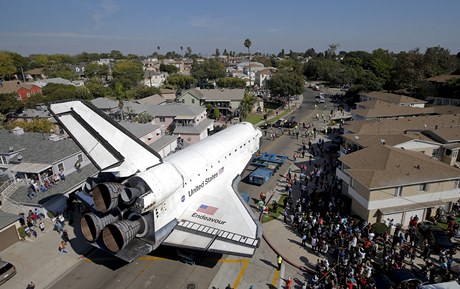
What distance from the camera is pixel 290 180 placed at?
106ft

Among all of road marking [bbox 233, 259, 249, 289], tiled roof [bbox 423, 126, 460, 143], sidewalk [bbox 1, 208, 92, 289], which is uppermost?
tiled roof [bbox 423, 126, 460, 143]

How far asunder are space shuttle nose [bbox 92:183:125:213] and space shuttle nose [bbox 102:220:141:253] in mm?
1075

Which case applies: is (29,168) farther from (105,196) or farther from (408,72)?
(408,72)

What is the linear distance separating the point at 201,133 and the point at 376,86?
6153cm

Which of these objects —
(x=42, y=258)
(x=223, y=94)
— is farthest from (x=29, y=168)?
(x=223, y=94)

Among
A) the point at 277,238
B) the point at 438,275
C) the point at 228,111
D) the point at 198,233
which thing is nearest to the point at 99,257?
the point at 198,233

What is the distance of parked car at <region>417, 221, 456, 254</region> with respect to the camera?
67.7 ft

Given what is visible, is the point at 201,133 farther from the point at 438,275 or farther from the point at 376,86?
the point at 376,86

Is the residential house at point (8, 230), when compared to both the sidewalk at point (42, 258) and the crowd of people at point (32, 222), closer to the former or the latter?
the sidewalk at point (42, 258)

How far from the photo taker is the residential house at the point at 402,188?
2311 centimetres

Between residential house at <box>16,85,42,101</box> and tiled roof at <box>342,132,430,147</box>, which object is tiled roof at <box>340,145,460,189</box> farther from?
residential house at <box>16,85,42,101</box>

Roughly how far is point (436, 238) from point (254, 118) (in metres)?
49.0

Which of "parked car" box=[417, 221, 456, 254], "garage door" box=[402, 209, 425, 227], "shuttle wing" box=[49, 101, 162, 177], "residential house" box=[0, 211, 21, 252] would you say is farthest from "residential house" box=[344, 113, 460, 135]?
"residential house" box=[0, 211, 21, 252]

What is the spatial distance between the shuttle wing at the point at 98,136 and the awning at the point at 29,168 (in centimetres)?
1097
